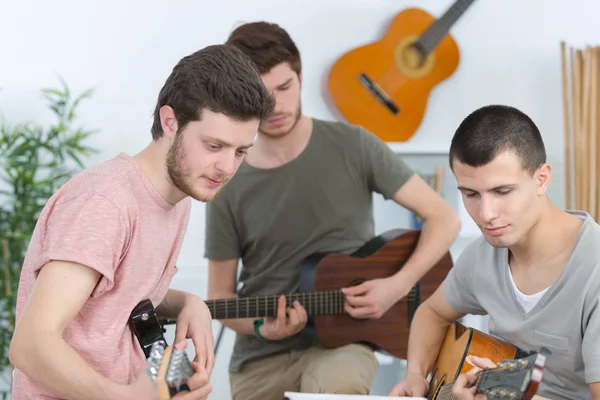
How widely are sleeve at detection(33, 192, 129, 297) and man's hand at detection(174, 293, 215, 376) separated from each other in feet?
0.87

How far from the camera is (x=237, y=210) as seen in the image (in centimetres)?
266

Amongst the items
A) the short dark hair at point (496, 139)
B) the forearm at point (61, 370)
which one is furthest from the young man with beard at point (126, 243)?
the short dark hair at point (496, 139)

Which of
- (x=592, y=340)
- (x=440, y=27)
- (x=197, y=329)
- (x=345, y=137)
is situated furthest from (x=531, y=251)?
(x=440, y=27)

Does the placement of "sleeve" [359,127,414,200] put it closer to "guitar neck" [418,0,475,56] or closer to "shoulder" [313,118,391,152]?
"shoulder" [313,118,391,152]

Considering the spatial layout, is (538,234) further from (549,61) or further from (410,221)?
(549,61)

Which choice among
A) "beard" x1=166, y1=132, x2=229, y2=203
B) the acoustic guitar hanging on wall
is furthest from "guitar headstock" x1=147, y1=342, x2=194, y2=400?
the acoustic guitar hanging on wall

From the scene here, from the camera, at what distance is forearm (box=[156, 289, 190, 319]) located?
1896 mm

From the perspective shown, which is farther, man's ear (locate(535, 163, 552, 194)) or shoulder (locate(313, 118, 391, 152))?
shoulder (locate(313, 118, 391, 152))

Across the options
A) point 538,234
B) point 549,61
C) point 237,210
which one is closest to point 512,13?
point 549,61

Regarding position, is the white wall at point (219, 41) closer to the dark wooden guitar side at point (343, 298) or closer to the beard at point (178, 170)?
the dark wooden guitar side at point (343, 298)

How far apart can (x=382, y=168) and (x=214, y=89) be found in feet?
3.64

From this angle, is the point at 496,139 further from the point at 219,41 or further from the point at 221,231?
the point at 219,41

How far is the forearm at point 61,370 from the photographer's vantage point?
4.51ft

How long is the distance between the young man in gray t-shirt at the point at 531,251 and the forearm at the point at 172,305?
72cm
